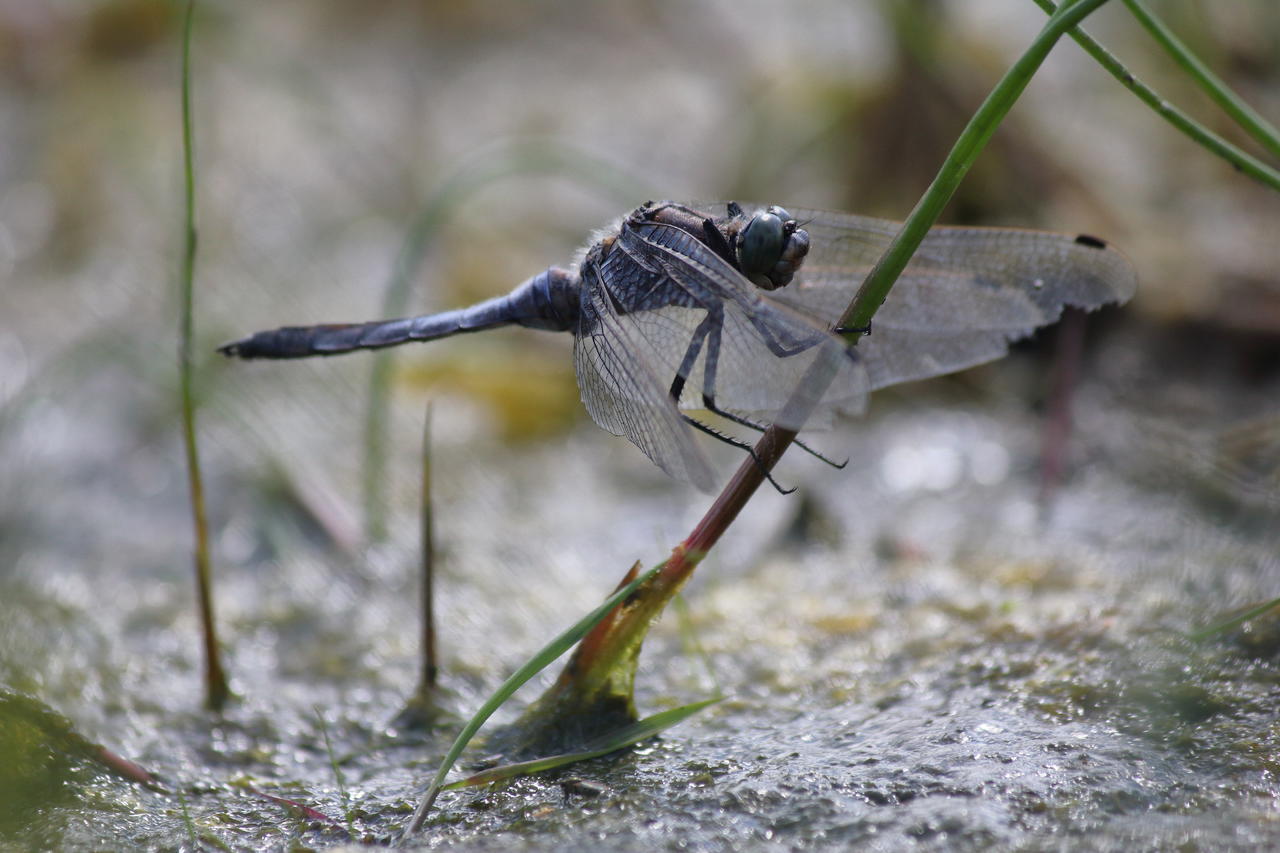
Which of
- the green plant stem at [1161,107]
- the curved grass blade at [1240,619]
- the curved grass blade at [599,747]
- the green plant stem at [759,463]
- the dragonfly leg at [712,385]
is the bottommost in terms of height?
the curved grass blade at [599,747]

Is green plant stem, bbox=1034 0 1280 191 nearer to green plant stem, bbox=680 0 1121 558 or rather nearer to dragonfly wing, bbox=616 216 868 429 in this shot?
green plant stem, bbox=680 0 1121 558

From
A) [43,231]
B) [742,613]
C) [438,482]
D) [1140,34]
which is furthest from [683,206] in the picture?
[43,231]

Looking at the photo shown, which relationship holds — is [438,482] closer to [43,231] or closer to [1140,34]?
[43,231]

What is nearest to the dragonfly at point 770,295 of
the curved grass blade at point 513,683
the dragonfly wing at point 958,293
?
the dragonfly wing at point 958,293

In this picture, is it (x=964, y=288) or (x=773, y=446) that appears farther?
(x=964, y=288)

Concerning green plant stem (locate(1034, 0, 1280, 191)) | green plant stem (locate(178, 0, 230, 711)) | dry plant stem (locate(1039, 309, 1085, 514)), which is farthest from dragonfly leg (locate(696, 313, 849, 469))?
dry plant stem (locate(1039, 309, 1085, 514))

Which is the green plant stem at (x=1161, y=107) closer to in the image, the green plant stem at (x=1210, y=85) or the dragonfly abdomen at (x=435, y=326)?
the green plant stem at (x=1210, y=85)

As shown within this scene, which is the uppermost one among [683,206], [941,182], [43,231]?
[43,231]
